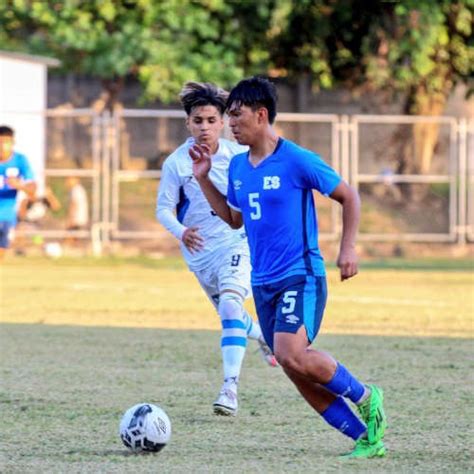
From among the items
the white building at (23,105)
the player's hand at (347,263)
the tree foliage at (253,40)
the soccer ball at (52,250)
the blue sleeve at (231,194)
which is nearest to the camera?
the player's hand at (347,263)

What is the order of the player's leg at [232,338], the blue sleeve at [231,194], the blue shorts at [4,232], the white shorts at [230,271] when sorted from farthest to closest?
1. the blue shorts at [4,232]
2. the white shorts at [230,271]
3. the player's leg at [232,338]
4. the blue sleeve at [231,194]

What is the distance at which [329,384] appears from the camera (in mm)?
6840

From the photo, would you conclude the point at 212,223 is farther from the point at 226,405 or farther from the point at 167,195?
the point at 226,405

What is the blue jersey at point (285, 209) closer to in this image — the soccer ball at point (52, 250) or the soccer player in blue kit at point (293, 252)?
the soccer player in blue kit at point (293, 252)

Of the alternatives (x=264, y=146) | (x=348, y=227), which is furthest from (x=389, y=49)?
(x=348, y=227)

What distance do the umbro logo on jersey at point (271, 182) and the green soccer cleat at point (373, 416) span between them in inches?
43.2

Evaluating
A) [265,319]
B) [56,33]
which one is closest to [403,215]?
[56,33]

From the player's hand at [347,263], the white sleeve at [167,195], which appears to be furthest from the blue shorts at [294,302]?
the white sleeve at [167,195]

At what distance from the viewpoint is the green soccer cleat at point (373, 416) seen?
6.92m

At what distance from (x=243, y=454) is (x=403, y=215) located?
2523cm

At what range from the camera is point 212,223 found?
950 centimetres

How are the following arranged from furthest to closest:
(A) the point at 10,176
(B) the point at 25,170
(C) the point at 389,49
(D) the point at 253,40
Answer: (D) the point at 253,40, (C) the point at 389,49, (B) the point at 25,170, (A) the point at 10,176

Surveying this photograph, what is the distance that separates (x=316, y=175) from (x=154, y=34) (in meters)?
24.4

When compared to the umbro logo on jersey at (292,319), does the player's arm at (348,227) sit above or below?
above
